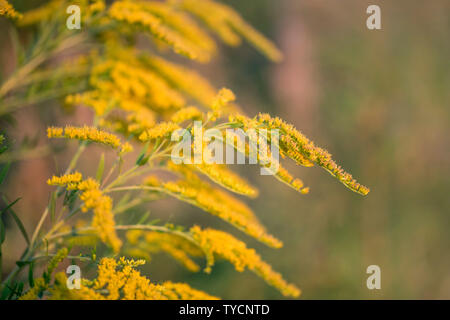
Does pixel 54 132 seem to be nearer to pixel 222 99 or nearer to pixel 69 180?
pixel 69 180

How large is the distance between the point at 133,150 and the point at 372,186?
1274 millimetres

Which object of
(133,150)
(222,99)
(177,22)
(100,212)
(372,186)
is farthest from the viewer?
(372,186)

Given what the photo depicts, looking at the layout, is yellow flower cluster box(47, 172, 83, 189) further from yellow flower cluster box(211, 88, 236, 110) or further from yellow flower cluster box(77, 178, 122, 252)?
yellow flower cluster box(211, 88, 236, 110)

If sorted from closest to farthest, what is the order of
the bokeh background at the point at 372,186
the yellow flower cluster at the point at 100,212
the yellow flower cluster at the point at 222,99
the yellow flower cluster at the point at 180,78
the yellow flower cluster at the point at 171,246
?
the yellow flower cluster at the point at 100,212 → the yellow flower cluster at the point at 222,99 → the yellow flower cluster at the point at 171,246 → the yellow flower cluster at the point at 180,78 → the bokeh background at the point at 372,186

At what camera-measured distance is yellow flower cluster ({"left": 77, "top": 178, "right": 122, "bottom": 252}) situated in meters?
0.39

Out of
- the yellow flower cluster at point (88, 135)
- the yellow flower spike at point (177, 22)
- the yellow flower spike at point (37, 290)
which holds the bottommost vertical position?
the yellow flower spike at point (37, 290)

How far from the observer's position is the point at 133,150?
672 millimetres

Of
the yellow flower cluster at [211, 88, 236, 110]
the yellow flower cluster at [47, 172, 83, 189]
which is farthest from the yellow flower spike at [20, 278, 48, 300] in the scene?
the yellow flower cluster at [211, 88, 236, 110]

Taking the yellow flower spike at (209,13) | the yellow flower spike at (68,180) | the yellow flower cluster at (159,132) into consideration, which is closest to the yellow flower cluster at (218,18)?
the yellow flower spike at (209,13)

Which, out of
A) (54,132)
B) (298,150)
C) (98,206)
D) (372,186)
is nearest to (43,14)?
(54,132)

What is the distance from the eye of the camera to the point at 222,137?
0.49m

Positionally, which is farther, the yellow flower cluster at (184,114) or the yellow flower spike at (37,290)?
the yellow flower cluster at (184,114)

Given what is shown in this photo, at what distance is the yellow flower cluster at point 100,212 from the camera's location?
39cm

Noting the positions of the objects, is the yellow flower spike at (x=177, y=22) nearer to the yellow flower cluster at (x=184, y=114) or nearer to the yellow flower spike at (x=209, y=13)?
the yellow flower spike at (x=209, y=13)
